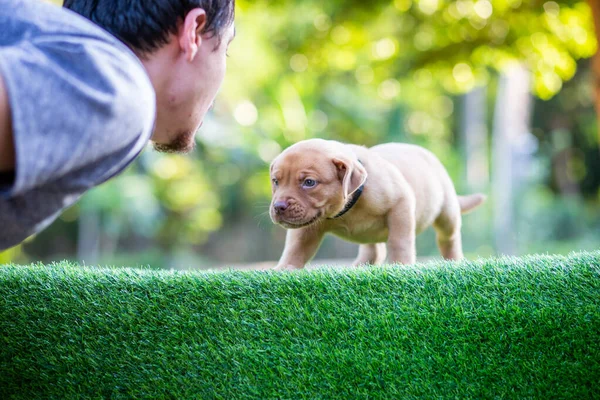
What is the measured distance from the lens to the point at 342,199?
293 cm

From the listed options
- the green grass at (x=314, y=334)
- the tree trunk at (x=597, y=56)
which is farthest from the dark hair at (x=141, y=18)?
the tree trunk at (x=597, y=56)

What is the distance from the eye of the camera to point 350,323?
6.81ft

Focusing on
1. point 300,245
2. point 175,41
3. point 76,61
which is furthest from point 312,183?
point 76,61

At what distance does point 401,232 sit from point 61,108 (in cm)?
217

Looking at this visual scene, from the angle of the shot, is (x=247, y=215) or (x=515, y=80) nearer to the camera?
(x=515, y=80)

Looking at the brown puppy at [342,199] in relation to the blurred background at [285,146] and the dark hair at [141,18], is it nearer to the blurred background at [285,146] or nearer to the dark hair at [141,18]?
the dark hair at [141,18]

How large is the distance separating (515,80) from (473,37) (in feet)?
52.0

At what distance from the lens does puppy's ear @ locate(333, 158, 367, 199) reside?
288 cm

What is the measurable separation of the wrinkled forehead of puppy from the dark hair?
1321 mm

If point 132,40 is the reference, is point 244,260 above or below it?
below

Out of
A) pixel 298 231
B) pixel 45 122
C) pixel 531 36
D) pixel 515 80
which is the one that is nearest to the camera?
pixel 45 122

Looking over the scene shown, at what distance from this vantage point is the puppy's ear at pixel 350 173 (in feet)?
9.46

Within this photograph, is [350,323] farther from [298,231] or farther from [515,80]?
[515,80]

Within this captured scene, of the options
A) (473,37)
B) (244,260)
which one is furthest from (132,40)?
(244,260)
